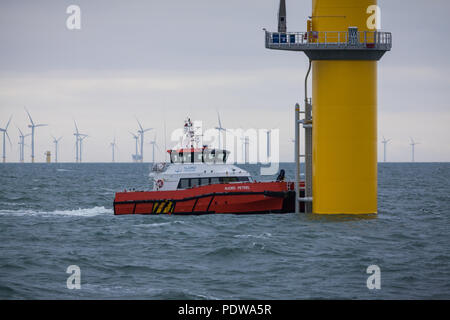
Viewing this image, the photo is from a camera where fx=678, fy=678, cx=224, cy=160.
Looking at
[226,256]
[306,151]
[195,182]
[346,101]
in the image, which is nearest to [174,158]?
[195,182]

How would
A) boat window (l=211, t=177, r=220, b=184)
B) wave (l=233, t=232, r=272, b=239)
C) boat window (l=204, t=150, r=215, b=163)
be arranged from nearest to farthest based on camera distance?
wave (l=233, t=232, r=272, b=239) < boat window (l=211, t=177, r=220, b=184) < boat window (l=204, t=150, r=215, b=163)

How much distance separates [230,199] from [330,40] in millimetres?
9519

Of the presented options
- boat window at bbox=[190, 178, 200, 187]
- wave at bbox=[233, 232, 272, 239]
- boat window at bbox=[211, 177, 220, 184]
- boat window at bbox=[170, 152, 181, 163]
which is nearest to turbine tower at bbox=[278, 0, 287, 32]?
boat window at bbox=[211, 177, 220, 184]

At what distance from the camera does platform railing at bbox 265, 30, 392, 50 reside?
28.6 metres

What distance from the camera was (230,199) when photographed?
111ft

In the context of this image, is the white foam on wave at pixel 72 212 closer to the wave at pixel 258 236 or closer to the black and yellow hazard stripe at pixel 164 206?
the black and yellow hazard stripe at pixel 164 206

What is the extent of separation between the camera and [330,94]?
2914 centimetres

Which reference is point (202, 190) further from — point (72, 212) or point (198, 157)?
point (72, 212)

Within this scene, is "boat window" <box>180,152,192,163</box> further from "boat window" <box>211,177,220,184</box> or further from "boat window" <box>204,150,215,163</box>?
"boat window" <box>211,177,220,184</box>

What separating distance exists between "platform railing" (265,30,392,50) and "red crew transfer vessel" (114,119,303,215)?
7256mm

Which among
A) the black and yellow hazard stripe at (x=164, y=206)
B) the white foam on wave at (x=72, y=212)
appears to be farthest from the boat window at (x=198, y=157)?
the white foam on wave at (x=72, y=212)

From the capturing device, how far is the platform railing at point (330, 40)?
2862 centimetres
